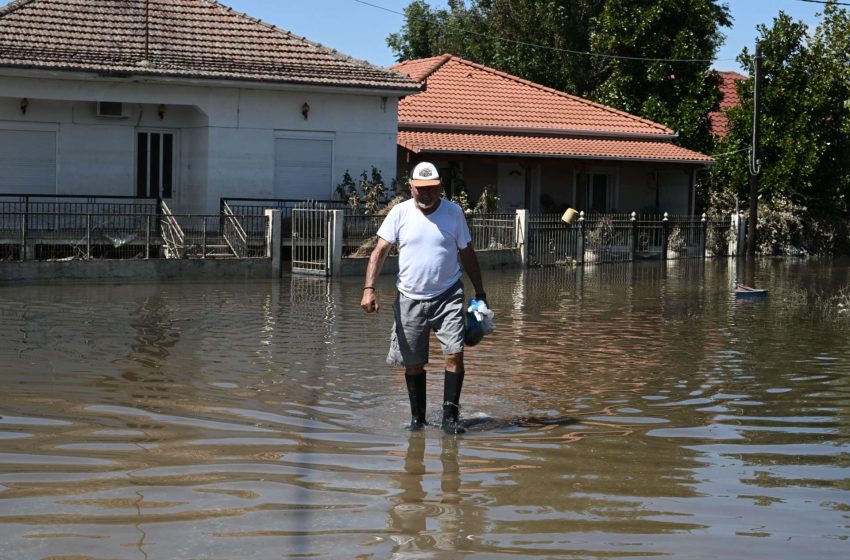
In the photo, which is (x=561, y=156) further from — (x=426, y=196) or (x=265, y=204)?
(x=426, y=196)

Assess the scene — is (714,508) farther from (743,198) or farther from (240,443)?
(743,198)

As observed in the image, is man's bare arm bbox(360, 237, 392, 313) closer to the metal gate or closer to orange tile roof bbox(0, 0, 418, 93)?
the metal gate

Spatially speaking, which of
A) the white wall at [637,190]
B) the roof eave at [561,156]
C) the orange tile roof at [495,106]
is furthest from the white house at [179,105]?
the white wall at [637,190]

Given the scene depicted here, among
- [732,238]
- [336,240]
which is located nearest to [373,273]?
[336,240]

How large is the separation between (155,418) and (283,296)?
1120 cm

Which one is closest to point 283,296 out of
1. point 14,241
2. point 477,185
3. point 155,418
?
point 14,241

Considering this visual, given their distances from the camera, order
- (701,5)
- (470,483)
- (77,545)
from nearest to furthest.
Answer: (77,545)
(470,483)
(701,5)

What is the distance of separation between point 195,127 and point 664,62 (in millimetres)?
19272

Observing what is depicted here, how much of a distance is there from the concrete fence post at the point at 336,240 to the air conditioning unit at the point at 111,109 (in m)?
6.65

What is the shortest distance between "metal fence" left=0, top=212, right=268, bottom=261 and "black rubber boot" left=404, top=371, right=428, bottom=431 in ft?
48.9

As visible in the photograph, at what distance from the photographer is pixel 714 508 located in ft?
21.5

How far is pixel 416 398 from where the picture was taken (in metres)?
8.70

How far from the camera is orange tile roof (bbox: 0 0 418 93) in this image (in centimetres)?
2684

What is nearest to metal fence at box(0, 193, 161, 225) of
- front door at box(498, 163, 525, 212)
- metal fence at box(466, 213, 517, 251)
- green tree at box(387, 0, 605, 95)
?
metal fence at box(466, 213, 517, 251)
